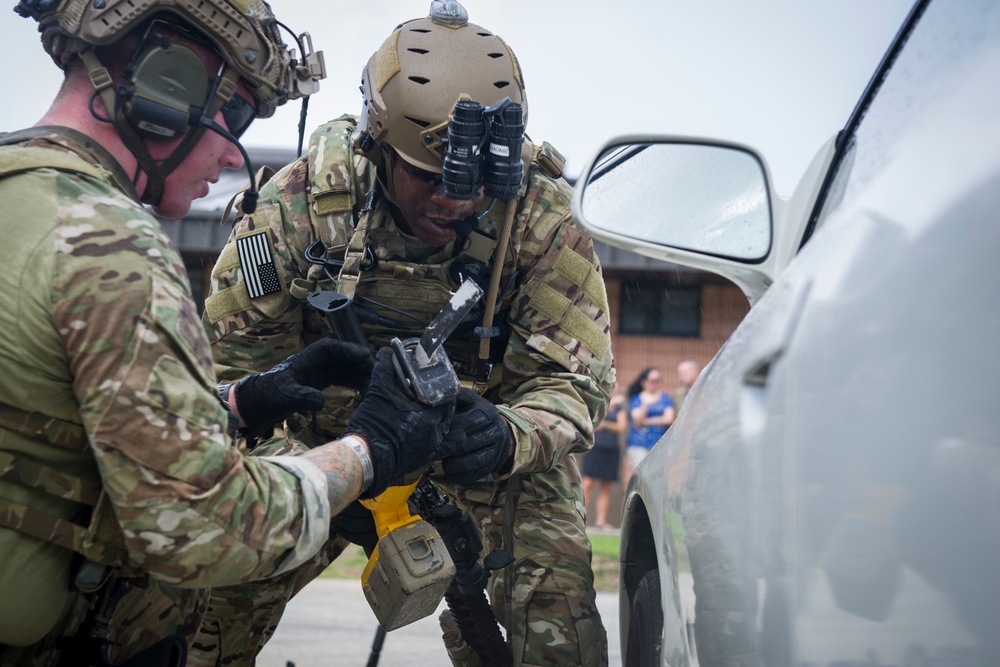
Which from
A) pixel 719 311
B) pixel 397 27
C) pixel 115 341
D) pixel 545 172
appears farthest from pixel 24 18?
pixel 719 311

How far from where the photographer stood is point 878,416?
1.00 metres

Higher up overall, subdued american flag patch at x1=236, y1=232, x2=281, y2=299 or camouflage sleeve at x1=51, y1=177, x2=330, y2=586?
camouflage sleeve at x1=51, y1=177, x2=330, y2=586

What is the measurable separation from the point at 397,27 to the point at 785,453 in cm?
213

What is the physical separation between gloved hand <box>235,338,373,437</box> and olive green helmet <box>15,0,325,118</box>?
64 centimetres

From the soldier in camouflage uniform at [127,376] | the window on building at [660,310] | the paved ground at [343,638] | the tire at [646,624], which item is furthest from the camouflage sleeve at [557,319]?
the window on building at [660,310]

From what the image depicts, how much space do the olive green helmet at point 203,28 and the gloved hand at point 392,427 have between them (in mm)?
613

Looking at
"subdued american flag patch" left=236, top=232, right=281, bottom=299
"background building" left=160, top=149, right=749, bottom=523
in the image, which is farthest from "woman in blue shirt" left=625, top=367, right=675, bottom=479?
"subdued american flag patch" left=236, top=232, right=281, bottom=299

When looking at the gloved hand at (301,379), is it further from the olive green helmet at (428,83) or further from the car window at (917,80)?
the car window at (917,80)

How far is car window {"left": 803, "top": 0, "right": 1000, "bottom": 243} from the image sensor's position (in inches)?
43.9

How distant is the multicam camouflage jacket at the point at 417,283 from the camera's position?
2834mm

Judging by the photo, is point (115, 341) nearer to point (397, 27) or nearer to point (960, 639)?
point (960, 639)

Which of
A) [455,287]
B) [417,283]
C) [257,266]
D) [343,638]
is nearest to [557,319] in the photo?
[455,287]

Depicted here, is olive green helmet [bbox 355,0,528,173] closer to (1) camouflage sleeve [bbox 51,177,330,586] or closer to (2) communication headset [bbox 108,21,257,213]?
(2) communication headset [bbox 108,21,257,213]

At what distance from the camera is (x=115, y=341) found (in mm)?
1513
